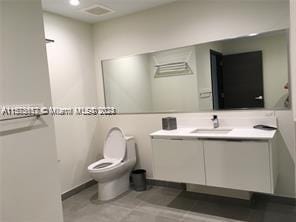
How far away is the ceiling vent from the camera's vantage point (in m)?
2.97

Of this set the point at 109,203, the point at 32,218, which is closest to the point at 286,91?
the point at 109,203

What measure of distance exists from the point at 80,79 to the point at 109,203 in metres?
1.72

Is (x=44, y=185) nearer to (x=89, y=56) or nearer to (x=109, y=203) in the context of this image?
(x=109, y=203)

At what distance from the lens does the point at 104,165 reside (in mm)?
3109

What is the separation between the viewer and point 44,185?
163cm

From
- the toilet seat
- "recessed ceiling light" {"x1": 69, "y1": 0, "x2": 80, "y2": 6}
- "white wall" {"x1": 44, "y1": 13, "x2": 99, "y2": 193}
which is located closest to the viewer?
"recessed ceiling light" {"x1": 69, "y1": 0, "x2": 80, "y2": 6}

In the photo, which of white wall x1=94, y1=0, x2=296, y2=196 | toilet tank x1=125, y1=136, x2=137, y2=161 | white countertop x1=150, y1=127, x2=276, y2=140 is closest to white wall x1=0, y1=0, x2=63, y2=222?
white countertop x1=150, y1=127, x2=276, y2=140

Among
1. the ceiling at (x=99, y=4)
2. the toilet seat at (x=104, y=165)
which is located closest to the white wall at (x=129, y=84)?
the ceiling at (x=99, y=4)

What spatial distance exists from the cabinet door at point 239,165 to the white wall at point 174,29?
57 cm

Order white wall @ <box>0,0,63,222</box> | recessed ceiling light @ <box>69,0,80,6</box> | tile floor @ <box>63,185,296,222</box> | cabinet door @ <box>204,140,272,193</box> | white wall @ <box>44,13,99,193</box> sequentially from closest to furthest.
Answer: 1. white wall @ <box>0,0,63,222</box>
2. cabinet door @ <box>204,140,272,193</box>
3. tile floor @ <box>63,185,296,222</box>
4. recessed ceiling light @ <box>69,0,80,6</box>
5. white wall @ <box>44,13,99,193</box>

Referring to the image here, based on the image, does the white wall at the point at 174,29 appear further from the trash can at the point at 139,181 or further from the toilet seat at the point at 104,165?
the toilet seat at the point at 104,165

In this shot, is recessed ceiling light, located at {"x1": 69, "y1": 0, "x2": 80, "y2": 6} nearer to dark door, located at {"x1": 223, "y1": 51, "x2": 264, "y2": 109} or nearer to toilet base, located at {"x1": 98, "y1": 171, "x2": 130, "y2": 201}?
dark door, located at {"x1": 223, "y1": 51, "x2": 264, "y2": 109}

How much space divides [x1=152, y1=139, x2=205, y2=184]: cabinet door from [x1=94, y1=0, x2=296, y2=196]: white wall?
2.07 ft

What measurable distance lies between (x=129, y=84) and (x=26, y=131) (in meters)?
2.13
